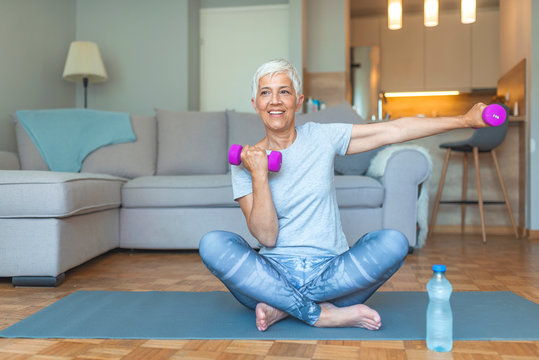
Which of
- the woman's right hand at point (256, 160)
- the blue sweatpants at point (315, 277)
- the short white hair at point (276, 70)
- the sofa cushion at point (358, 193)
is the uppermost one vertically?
the short white hair at point (276, 70)

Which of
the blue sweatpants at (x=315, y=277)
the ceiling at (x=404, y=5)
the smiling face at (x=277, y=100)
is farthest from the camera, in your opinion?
the ceiling at (x=404, y=5)

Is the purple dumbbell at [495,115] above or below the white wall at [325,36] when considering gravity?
Answer: below

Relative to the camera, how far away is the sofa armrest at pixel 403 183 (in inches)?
107

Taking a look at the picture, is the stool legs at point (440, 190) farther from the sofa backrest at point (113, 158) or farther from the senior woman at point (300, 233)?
the senior woman at point (300, 233)

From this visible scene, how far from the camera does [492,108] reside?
3.99 feet

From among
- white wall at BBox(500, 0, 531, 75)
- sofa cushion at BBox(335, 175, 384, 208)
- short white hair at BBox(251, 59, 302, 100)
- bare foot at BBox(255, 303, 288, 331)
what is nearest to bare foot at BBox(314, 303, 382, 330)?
bare foot at BBox(255, 303, 288, 331)

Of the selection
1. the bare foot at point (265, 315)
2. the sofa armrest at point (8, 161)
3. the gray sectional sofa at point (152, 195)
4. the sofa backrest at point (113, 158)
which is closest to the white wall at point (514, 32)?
the gray sectional sofa at point (152, 195)

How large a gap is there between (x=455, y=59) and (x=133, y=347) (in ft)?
20.9

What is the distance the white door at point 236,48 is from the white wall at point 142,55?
1.43 feet

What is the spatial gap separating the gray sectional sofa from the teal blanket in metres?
0.06

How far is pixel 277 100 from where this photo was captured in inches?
55.3

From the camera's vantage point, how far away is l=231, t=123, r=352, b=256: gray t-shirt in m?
1.42

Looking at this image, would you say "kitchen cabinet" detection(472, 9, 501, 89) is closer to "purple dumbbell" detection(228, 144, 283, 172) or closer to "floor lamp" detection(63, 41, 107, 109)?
"floor lamp" detection(63, 41, 107, 109)

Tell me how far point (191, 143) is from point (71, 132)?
30.6 inches
